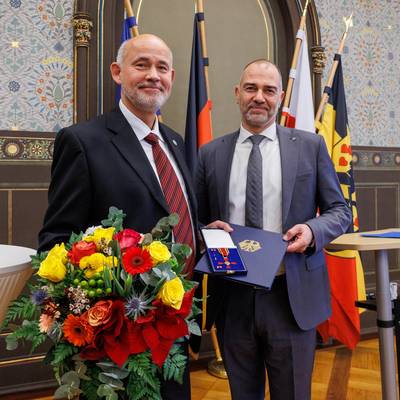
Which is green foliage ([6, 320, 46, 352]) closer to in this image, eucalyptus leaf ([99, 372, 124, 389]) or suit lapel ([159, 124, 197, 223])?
eucalyptus leaf ([99, 372, 124, 389])

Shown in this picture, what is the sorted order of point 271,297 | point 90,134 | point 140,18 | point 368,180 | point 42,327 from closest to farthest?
point 42,327
point 90,134
point 271,297
point 140,18
point 368,180

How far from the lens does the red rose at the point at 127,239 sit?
86 centimetres

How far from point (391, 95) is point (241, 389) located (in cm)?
302

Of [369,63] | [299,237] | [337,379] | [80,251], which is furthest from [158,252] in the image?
[369,63]

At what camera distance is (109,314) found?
2.57 feet

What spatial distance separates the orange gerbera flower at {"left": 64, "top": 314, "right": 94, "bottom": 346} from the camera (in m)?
0.79

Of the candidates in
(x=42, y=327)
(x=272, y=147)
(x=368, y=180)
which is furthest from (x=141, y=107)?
(x=368, y=180)

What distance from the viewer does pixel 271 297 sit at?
4.91 feet

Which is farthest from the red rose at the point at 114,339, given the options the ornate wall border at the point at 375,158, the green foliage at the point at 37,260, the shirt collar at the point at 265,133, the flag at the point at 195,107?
the ornate wall border at the point at 375,158

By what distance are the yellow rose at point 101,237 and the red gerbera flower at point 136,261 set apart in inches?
2.2

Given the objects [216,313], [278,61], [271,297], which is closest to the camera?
[271,297]

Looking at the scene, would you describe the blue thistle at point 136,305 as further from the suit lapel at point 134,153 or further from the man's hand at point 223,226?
the man's hand at point 223,226

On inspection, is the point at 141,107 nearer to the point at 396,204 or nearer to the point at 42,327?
the point at 42,327


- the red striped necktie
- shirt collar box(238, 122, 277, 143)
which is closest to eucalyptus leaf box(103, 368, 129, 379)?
the red striped necktie
